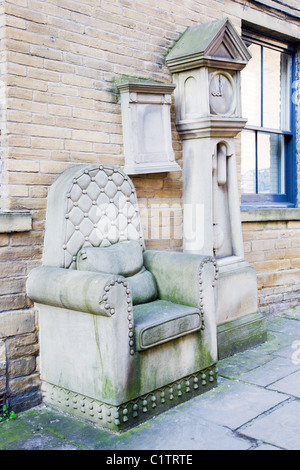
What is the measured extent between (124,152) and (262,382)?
1.84 m

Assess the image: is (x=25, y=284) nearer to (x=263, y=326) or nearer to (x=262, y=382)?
(x=262, y=382)

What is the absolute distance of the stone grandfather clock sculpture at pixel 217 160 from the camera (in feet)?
12.8

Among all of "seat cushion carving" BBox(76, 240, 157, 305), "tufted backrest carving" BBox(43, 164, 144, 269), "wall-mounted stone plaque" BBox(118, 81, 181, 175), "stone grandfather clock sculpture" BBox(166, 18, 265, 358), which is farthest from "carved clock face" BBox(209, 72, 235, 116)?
"seat cushion carving" BBox(76, 240, 157, 305)

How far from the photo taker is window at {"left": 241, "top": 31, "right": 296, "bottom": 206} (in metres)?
5.19

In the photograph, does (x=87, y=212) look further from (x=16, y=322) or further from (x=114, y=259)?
(x=16, y=322)

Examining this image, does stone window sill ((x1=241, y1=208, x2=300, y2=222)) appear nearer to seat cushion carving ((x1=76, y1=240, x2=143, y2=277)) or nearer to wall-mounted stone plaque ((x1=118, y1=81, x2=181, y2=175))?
wall-mounted stone plaque ((x1=118, y1=81, x2=181, y2=175))

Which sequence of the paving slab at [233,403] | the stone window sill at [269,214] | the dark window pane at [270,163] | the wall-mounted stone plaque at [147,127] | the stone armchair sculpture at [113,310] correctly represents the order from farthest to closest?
the dark window pane at [270,163] → the stone window sill at [269,214] → the wall-mounted stone plaque at [147,127] → the paving slab at [233,403] → the stone armchair sculpture at [113,310]

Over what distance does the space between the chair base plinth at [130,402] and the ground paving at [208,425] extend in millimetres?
39

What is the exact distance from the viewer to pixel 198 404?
9.86 ft

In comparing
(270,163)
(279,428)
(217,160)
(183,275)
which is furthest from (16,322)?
(270,163)

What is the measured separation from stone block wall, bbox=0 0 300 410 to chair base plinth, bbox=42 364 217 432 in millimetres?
218

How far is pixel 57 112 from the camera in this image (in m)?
3.24

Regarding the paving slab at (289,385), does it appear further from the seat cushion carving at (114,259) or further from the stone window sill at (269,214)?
the stone window sill at (269,214)

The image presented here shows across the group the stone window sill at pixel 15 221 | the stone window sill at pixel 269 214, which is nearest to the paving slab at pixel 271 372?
the stone window sill at pixel 269 214
